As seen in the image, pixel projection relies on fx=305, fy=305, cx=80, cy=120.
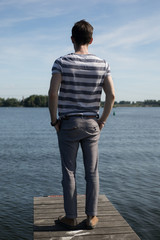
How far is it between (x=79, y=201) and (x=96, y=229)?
1.16 metres

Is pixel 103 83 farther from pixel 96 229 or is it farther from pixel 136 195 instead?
pixel 136 195

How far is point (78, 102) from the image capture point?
3.82m

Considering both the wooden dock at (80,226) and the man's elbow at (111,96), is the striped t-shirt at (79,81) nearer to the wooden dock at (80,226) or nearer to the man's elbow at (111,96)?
the man's elbow at (111,96)

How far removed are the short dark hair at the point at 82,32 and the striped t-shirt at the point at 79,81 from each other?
195 mm

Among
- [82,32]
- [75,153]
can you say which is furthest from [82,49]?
[75,153]

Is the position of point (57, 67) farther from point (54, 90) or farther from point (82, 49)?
point (82, 49)

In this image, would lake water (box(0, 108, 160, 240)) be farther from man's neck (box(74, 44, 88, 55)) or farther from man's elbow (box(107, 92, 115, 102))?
man's neck (box(74, 44, 88, 55))

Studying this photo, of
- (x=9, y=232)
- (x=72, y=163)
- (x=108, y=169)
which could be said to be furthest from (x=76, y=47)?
(x=108, y=169)

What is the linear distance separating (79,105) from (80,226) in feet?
5.26

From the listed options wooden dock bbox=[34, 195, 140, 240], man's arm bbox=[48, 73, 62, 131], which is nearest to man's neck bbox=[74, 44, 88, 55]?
man's arm bbox=[48, 73, 62, 131]

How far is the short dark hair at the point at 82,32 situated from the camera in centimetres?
373

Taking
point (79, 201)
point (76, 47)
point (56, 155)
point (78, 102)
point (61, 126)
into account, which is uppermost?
point (76, 47)

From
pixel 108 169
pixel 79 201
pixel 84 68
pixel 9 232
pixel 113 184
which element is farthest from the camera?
pixel 108 169

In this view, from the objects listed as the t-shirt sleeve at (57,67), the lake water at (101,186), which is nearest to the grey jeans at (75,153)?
the t-shirt sleeve at (57,67)
